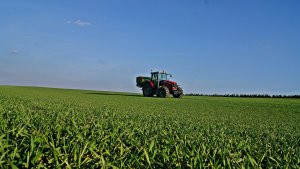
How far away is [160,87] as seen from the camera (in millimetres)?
30719

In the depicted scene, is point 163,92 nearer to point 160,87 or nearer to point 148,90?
point 160,87

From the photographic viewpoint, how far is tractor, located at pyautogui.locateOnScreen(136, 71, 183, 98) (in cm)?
3042

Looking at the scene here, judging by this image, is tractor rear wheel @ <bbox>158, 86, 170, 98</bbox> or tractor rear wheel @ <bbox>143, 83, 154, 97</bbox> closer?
tractor rear wheel @ <bbox>158, 86, 170, 98</bbox>

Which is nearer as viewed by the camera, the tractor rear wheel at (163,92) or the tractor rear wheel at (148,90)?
the tractor rear wheel at (163,92)

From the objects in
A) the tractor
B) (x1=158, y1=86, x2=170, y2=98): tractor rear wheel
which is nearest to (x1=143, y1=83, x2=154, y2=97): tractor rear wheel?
the tractor

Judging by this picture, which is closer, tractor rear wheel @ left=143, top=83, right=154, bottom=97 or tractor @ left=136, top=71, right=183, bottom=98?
tractor @ left=136, top=71, right=183, bottom=98

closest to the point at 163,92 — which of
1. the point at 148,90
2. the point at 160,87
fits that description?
the point at 160,87

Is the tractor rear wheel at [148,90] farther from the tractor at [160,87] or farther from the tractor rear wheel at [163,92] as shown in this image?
the tractor rear wheel at [163,92]

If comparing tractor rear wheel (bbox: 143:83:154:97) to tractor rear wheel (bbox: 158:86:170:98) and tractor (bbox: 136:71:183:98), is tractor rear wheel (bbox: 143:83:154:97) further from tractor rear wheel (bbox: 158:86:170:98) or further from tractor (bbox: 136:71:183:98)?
tractor rear wheel (bbox: 158:86:170:98)

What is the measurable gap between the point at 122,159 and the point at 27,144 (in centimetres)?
89

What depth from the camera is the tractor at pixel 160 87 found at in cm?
3042

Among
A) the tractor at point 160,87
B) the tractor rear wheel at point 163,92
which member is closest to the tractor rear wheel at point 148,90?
the tractor at point 160,87

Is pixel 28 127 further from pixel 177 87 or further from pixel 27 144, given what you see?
Result: pixel 177 87

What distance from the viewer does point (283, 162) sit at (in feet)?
10.6
